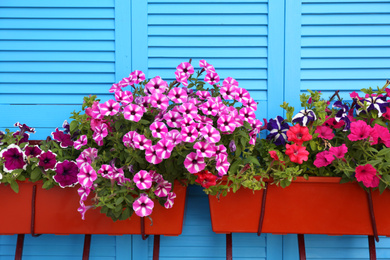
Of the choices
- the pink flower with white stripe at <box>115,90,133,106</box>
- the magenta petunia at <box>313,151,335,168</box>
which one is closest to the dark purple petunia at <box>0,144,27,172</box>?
the pink flower with white stripe at <box>115,90,133,106</box>

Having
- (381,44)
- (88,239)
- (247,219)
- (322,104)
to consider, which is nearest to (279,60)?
(322,104)

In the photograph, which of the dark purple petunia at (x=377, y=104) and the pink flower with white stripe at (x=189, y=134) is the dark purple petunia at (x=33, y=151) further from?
the dark purple petunia at (x=377, y=104)

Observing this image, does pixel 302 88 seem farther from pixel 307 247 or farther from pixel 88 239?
pixel 88 239

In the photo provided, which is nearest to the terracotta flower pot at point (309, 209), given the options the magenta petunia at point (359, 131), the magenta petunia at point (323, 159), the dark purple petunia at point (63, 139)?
the magenta petunia at point (323, 159)

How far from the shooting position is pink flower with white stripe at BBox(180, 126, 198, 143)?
963mm

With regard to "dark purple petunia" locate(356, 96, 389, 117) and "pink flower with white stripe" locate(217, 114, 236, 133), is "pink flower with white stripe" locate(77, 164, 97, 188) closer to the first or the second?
"pink flower with white stripe" locate(217, 114, 236, 133)

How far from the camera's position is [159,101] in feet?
3.45

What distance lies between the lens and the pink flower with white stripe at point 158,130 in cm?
98

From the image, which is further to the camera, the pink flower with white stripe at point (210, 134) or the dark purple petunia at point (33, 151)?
the dark purple petunia at point (33, 151)

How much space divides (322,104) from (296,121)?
12 centimetres

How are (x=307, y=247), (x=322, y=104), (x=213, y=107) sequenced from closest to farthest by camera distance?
(x=213, y=107)
(x=322, y=104)
(x=307, y=247)

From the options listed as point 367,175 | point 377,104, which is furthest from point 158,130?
point 377,104

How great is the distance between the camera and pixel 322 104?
1.18 metres

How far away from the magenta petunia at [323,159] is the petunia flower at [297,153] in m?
0.07
